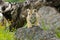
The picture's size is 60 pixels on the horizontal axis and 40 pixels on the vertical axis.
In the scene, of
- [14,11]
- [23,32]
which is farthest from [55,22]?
[14,11]

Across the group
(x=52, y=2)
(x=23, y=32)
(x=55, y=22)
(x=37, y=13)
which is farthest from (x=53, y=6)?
(x=23, y=32)

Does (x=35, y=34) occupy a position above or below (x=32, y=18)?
above

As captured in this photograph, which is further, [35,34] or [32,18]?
[32,18]

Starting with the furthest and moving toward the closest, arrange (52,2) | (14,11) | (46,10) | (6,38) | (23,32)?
1. (14,11)
2. (52,2)
3. (46,10)
4. (6,38)
5. (23,32)

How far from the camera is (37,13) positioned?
25.3 ft

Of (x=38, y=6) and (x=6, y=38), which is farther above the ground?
(x=38, y=6)

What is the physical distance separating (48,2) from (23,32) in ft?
10.3

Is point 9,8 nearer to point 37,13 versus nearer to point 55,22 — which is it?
point 37,13

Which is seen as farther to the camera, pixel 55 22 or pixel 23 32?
pixel 55 22

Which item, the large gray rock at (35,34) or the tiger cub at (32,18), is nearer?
the large gray rock at (35,34)

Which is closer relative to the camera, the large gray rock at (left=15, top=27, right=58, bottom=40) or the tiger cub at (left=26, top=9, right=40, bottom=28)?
the large gray rock at (left=15, top=27, right=58, bottom=40)

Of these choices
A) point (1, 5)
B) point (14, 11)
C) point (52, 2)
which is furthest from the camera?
point (1, 5)

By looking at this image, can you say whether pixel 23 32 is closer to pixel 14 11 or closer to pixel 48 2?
pixel 48 2

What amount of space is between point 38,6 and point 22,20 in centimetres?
184
